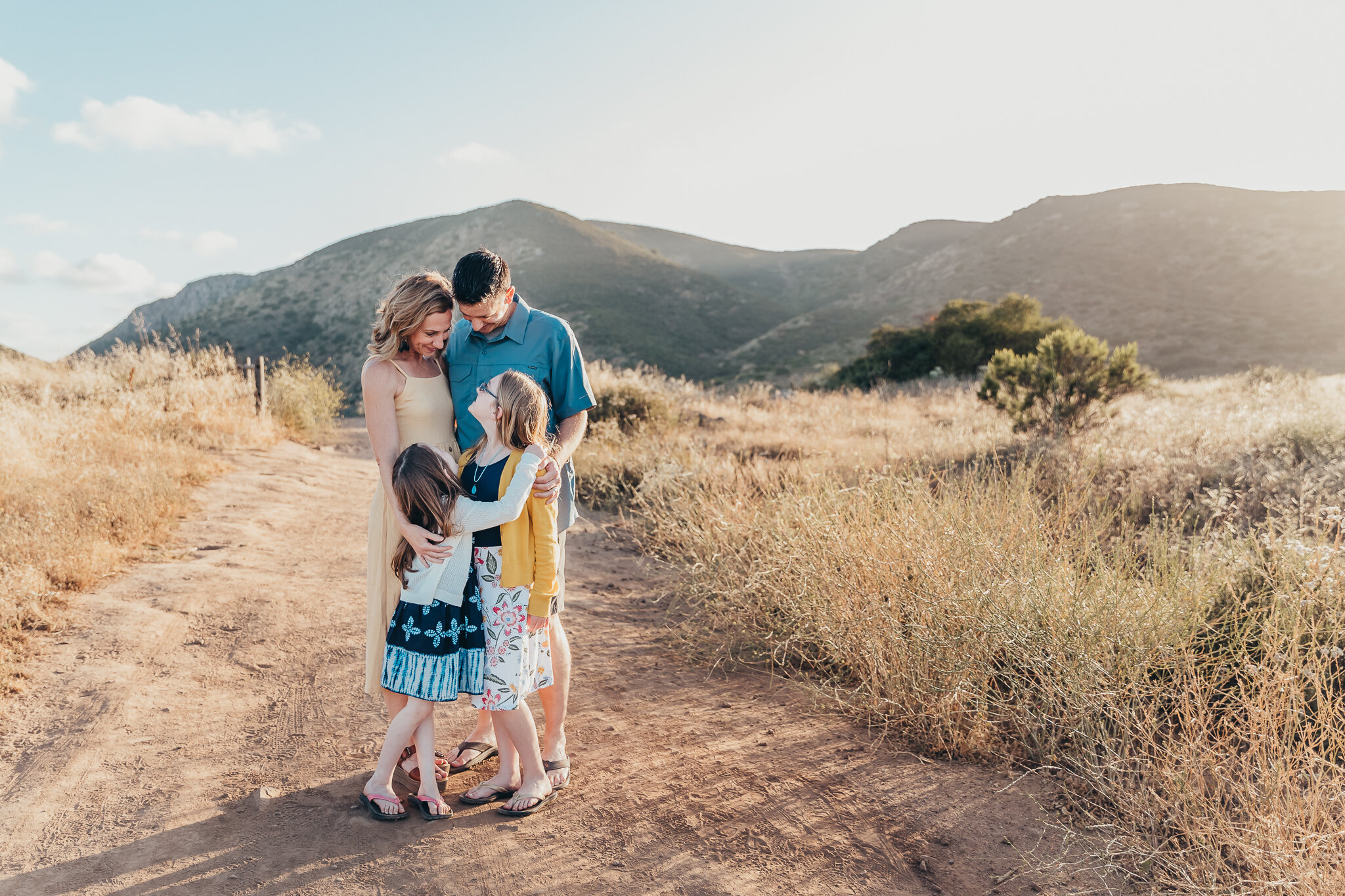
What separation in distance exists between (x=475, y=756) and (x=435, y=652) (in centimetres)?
80

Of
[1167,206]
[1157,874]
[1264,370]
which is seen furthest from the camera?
[1167,206]

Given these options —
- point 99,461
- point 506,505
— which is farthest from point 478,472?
point 99,461

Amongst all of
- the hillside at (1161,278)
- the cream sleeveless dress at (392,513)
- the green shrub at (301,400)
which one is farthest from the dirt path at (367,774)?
the hillside at (1161,278)

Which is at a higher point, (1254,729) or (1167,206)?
(1167,206)

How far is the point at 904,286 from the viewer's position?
2110 inches

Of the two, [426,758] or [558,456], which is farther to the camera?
[558,456]

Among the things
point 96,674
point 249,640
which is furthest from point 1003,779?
point 96,674

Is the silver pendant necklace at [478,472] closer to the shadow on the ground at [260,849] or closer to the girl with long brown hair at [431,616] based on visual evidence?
the girl with long brown hair at [431,616]

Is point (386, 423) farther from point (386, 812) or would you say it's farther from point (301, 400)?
point (301, 400)

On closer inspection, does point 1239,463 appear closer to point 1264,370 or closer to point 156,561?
point 156,561

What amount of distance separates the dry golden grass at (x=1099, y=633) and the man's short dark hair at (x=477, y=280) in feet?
7.07

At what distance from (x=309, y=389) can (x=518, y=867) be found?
11.5 m

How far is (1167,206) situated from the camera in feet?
167

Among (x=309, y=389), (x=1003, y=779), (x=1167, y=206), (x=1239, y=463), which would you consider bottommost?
(x=1003, y=779)
